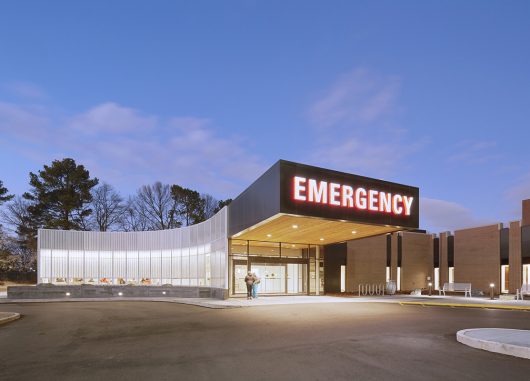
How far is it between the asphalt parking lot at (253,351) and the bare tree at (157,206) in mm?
49028

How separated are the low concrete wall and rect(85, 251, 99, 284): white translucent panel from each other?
7284 mm

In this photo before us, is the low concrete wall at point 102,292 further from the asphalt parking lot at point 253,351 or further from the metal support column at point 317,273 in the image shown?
the asphalt parking lot at point 253,351

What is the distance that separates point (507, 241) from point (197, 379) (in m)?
32.1

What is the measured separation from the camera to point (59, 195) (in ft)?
178

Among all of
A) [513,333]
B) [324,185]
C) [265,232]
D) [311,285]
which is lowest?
[311,285]

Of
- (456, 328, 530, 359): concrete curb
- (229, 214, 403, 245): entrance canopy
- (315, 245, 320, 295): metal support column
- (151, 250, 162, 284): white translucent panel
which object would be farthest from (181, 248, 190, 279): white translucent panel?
(456, 328, 530, 359): concrete curb

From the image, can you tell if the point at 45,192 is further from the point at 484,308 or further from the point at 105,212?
the point at 484,308

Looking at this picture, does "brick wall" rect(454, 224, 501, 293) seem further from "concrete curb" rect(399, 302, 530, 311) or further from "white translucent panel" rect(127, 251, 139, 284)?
"white translucent panel" rect(127, 251, 139, 284)

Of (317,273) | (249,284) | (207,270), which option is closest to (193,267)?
(207,270)

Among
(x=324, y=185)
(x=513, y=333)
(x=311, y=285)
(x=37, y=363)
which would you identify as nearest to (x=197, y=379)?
(x=37, y=363)

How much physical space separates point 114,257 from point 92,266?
2.09 meters

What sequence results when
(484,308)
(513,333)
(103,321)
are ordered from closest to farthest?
1. (513,333)
2. (103,321)
3. (484,308)

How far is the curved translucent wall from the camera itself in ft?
125

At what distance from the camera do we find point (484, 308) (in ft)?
68.9
